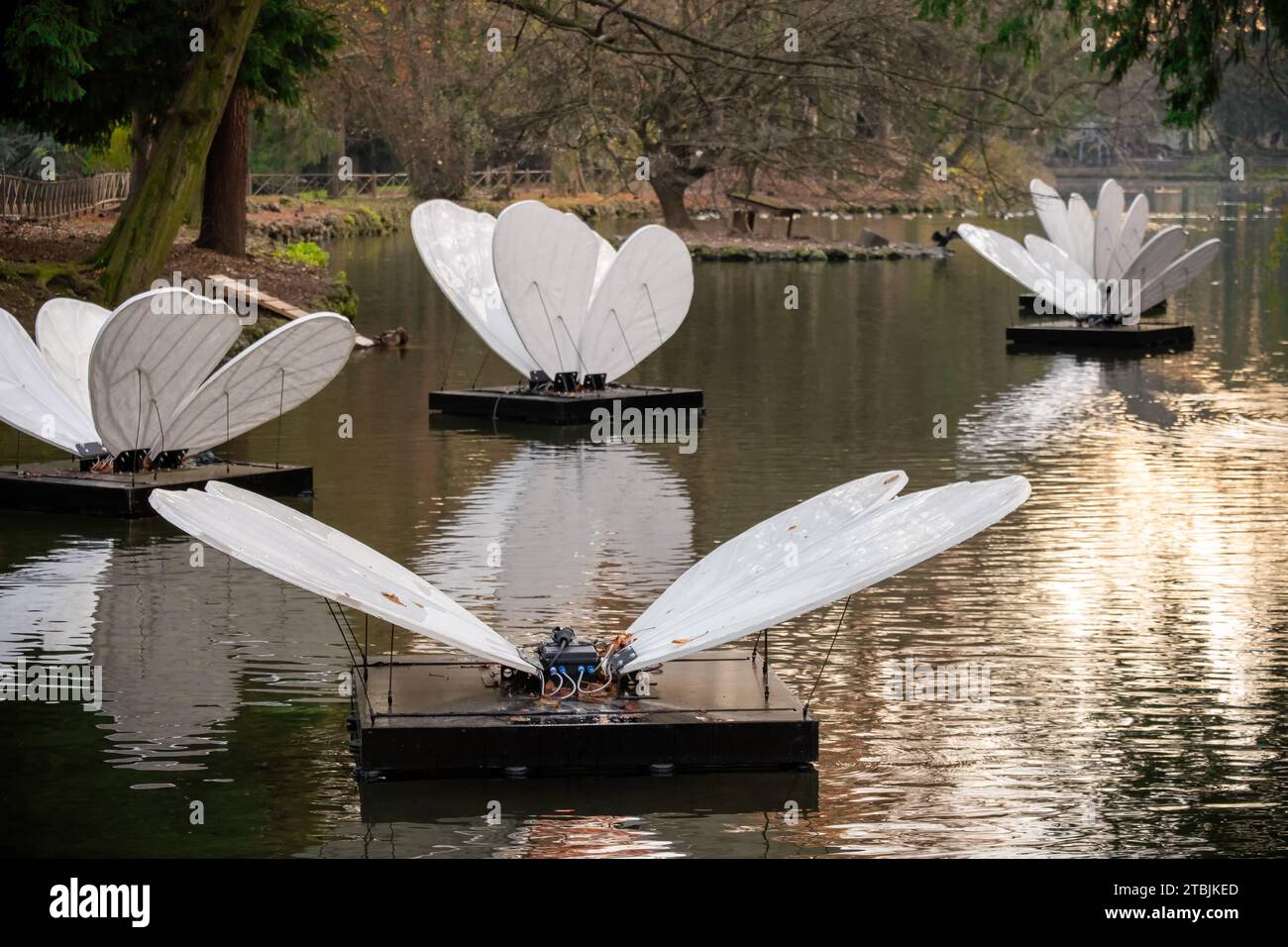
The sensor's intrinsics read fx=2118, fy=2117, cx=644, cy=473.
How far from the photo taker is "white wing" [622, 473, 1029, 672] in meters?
9.19

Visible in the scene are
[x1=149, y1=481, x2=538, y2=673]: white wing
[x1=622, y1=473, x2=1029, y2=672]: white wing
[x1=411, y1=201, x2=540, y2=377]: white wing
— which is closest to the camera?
[x1=149, y1=481, x2=538, y2=673]: white wing

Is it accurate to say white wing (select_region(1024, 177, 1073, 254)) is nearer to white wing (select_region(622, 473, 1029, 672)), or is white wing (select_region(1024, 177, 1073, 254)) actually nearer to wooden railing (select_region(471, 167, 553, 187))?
white wing (select_region(622, 473, 1029, 672))

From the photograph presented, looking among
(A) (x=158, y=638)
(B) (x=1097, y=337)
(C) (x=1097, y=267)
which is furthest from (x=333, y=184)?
(A) (x=158, y=638)

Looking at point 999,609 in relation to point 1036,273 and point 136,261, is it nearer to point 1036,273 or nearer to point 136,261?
point 136,261

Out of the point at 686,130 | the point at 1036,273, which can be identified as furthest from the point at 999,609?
the point at 686,130

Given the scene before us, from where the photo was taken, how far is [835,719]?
1019 cm

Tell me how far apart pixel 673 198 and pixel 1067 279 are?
24.7 metres

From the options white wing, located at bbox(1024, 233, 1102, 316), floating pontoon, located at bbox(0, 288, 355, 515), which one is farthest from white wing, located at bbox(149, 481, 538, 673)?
white wing, located at bbox(1024, 233, 1102, 316)

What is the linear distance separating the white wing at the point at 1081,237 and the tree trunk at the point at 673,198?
23.2 metres

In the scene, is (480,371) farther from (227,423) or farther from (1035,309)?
(1035,309)

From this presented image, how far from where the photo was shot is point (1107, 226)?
32312mm

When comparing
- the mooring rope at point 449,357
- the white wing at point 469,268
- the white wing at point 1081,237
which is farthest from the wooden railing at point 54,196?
the white wing at point 1081,237

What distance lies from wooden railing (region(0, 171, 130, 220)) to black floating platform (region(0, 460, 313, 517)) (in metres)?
24.2

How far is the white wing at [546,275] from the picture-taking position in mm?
21641
